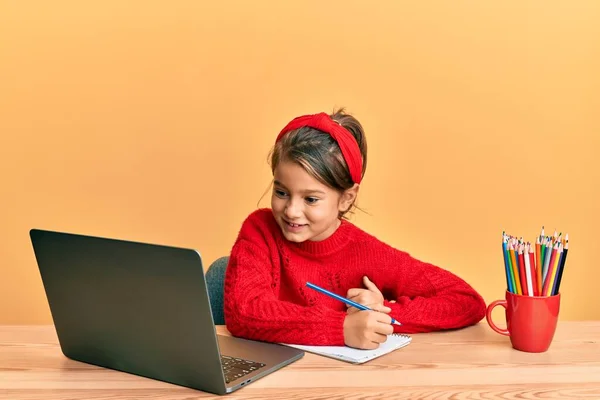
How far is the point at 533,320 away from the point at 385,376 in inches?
12.1

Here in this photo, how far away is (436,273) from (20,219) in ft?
4.87

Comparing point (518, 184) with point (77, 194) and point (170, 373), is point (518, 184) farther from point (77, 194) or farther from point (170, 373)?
point (170, 373)

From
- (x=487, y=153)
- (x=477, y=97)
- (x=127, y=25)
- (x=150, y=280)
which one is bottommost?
(x=150, y=280)

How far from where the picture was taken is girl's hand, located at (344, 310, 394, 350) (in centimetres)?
144

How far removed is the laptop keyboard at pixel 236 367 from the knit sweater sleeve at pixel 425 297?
357mm

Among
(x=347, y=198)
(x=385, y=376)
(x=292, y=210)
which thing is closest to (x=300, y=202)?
(x=292, y=210)

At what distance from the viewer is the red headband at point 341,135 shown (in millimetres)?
1714

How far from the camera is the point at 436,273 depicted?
5.70 feet

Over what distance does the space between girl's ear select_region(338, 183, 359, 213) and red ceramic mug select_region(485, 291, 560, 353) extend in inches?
17.4

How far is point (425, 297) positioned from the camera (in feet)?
5.61

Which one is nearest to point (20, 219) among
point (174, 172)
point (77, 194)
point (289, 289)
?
point (77, 194)

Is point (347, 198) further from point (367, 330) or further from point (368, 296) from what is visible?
point (367, 330)

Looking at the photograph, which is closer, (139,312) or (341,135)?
(139,312)

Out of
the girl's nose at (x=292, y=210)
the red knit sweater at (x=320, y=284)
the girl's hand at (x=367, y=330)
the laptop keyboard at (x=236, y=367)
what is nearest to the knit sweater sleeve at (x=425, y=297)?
the red knit sweater at (x=320, y=284)
